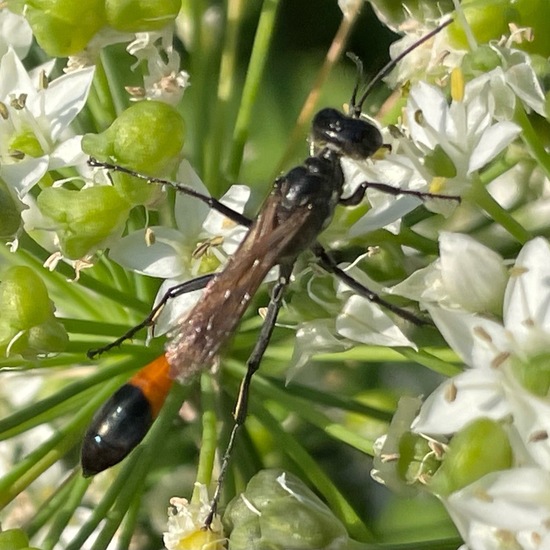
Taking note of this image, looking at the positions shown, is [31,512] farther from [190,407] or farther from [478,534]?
[478,534]

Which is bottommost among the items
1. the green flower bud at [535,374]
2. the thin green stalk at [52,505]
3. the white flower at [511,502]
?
the thin green stalk at [52,505]

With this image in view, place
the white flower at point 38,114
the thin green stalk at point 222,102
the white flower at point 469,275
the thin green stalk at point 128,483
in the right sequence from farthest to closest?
the thin green stalk at point 222,102 → the white flower at point 38,114 → the thin green stalk at point 128,483 → the white flower at point 469,275

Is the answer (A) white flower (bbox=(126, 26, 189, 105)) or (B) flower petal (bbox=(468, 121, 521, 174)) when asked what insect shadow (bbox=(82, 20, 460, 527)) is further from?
(A) white flower (bbox=(126, 26, 189, 105))

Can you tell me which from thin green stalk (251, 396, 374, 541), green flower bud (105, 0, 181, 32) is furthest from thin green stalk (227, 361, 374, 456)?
green flower bud (105, 0, 181, 32)

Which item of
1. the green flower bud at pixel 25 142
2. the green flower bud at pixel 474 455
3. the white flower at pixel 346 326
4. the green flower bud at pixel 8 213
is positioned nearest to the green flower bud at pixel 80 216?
the green flower bud at pixel 8 213

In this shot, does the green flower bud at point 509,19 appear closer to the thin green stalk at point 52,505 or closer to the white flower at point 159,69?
the white flower at point 159,69

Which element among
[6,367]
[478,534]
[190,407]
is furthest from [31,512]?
[478,534]

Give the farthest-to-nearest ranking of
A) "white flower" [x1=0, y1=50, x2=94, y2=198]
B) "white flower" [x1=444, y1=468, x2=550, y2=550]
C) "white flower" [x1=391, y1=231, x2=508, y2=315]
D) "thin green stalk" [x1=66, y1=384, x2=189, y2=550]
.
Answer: "white flower" [x1=0, y1=50, x2=94, y2=198] < "thin green stalk" [x1=66, y1=384, x2=189, y2=550] < "white flower" [x1=391, y1=231, x2=508, y2=315] < "white flower" [x1=444, y1=468, x2=550, y2=550]
